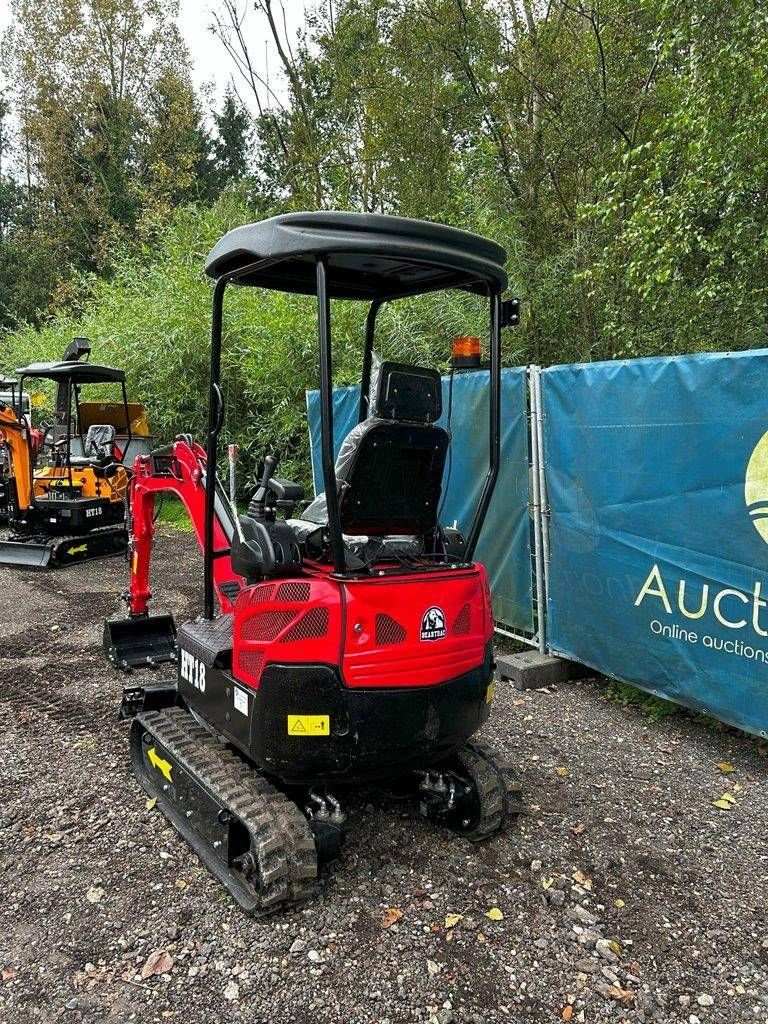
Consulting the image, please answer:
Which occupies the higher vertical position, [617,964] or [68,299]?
[68,299]

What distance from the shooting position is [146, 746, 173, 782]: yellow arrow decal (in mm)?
3414

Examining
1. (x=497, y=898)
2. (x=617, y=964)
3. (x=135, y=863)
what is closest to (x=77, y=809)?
(x=135, y=863)

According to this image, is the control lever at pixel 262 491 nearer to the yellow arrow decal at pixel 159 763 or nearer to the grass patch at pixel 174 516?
the yellow arrow decal at pixel 159 763

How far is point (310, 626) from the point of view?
2.81 m

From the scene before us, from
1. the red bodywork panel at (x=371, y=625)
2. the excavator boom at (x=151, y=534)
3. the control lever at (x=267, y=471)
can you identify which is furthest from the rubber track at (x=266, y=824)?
the excavator boom at (x=151, y=534)

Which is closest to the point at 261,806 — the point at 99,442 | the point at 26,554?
the point at 26,554

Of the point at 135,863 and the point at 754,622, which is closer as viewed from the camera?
the point at 135,863

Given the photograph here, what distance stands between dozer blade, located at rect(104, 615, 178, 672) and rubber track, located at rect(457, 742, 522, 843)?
268cm

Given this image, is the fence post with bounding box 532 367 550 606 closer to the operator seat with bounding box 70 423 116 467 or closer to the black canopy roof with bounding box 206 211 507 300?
the black canopy roof with bounding box 206 211 507 300

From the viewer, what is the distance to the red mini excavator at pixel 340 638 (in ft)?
9.05

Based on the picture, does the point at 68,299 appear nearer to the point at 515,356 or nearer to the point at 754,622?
the point at 515,356

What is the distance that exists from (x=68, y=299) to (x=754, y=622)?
27650 mm

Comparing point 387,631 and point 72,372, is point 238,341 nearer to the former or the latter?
point 72,372

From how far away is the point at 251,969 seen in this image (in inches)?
101
